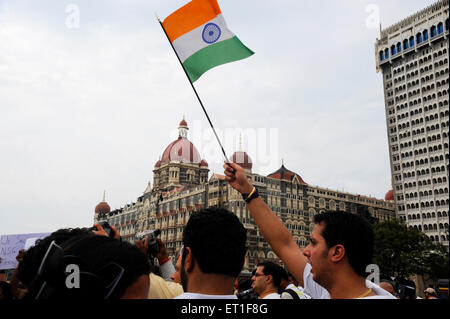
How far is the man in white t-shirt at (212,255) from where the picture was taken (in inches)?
94.3

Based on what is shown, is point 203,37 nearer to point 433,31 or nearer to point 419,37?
point 433,31

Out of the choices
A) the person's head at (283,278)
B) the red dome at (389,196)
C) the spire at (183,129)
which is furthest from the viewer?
the spire at (183,129)

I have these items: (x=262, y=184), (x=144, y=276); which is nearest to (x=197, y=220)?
(x=144, y=276)

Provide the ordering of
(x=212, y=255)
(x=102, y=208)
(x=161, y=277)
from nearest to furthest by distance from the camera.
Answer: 1. (x=212, y=255)
2. (x=161, y=277)
3. (x=102, y=208)

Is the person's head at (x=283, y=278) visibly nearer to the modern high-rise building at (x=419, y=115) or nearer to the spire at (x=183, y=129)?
the modern high-rise building at (x=419, y=115)

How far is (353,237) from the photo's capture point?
2.73 meters

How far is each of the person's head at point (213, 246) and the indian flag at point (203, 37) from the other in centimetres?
321

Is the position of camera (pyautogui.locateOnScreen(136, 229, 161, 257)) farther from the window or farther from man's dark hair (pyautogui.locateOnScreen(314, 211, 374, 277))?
the window

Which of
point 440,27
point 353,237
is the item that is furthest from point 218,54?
point 440,27

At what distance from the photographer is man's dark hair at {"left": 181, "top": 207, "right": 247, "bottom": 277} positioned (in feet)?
7.93

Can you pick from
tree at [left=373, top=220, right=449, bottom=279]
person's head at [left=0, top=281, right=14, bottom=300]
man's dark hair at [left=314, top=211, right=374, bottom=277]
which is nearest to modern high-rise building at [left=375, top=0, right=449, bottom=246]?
tree at [left=373, top=220, right=449, bottom=279]

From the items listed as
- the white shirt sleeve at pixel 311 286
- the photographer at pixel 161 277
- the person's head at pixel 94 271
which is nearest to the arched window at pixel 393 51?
the white shirt sleeve at pixel 311 286

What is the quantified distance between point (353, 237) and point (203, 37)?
12.1ft
